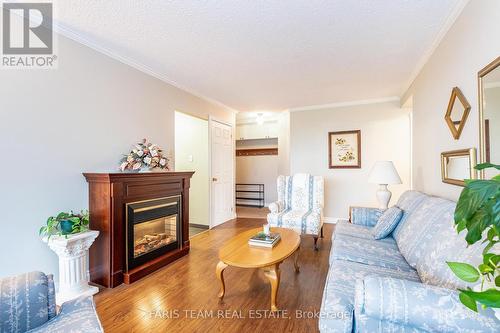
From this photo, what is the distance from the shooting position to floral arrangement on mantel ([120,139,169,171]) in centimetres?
257

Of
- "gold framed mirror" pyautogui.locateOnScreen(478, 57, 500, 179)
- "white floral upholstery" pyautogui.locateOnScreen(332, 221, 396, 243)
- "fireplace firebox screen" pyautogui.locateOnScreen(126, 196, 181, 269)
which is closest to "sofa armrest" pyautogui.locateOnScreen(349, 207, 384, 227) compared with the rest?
"white floral upholstery" pyautogui.locateOnScreen(332, 221, 396, 243)

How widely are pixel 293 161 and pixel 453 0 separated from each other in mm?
3496

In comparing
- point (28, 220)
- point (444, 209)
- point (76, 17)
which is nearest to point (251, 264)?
point (444, 209)

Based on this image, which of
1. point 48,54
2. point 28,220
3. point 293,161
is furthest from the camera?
point 293,161

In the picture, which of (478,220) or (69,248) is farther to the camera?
(69,248)

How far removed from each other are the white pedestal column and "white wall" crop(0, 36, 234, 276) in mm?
224

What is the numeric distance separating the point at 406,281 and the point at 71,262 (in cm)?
250

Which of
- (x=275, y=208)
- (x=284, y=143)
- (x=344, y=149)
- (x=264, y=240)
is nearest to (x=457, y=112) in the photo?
(x=264, y=240)

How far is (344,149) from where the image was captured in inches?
181

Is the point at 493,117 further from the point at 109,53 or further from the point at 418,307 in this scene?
the point at 109,53

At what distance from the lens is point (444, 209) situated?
165cm

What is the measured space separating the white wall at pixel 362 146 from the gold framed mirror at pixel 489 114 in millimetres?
2961

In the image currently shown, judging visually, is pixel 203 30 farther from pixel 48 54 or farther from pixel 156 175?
pixel 156 175

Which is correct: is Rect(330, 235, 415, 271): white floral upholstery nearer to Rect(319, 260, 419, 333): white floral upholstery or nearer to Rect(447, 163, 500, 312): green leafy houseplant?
Rect(319, 260, 419, 333): white floral upholstery
